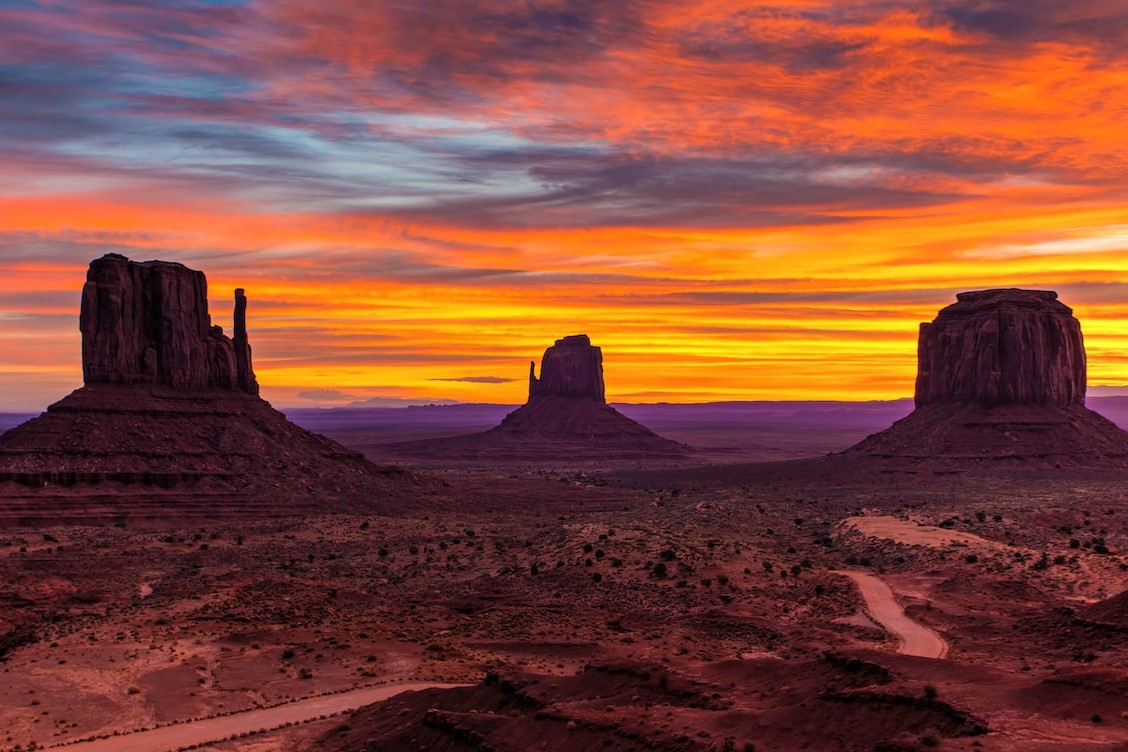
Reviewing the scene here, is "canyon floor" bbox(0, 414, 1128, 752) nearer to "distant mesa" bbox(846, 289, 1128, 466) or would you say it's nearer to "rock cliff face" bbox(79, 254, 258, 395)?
"rock cliff face" bbox(79, 254, 258, 395)

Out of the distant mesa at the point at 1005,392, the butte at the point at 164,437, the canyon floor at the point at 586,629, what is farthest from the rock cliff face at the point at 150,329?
the distant mesa at the point at 1005,392

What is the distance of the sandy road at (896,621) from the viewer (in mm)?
45162

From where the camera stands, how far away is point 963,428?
141m

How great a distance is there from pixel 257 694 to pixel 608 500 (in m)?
83.3

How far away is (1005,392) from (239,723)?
125 metres

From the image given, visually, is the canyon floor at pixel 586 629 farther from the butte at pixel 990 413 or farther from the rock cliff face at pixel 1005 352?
the rock cliff face at pixel 1005 352

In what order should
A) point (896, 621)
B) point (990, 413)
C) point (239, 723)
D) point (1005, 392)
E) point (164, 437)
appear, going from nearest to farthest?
1. point (239, 723)
2. point (896, 621)
3. point (164, 437)
4. point (990, 413)
5. point (1005, 392)

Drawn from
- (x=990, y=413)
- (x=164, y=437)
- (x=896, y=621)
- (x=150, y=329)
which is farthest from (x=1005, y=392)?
(x=150, y=329)

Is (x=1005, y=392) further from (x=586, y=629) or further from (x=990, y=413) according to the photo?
(x=586, y=629)

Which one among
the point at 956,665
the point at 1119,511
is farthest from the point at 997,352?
the point at 956,665

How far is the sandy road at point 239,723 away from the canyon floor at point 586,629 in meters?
0.19

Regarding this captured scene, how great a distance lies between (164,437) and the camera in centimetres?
9950

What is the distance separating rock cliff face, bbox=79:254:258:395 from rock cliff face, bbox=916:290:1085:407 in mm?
92100

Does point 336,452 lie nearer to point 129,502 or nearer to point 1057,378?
point 129,502
